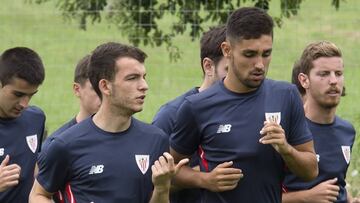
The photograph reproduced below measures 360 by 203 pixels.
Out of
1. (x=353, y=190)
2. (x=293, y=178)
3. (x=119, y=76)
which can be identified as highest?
(x=119, y=76)

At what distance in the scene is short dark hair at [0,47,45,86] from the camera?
909cm

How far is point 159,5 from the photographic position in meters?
14.2

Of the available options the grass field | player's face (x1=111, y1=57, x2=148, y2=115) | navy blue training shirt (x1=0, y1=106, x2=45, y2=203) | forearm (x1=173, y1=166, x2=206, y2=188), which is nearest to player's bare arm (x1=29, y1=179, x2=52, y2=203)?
player's face (x1=111, y1=57, x2=148, y2=115)

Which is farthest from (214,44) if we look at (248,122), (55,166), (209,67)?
(55,166)

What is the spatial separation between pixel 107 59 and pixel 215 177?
991 millimetres

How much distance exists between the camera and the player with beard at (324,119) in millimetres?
8711

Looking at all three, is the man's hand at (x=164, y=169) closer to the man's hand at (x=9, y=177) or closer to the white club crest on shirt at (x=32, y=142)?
the man's hand at (x=9, y=177)

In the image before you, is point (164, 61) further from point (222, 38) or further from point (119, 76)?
point (119, 76)

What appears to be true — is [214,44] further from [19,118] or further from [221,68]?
[19,118]

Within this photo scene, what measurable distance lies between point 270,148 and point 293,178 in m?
0.99

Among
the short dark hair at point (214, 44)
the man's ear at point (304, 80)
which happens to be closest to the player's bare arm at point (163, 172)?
the short dark hair at point (214, 44)

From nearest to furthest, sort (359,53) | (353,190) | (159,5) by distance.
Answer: (353,190) < (159,5) < (359,53)

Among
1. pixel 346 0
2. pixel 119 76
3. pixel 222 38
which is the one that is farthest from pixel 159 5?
pixel 119 76

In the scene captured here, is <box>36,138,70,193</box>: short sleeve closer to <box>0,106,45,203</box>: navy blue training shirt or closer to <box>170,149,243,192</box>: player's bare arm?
<box>170,149,243,192</box>: player's bare arm
